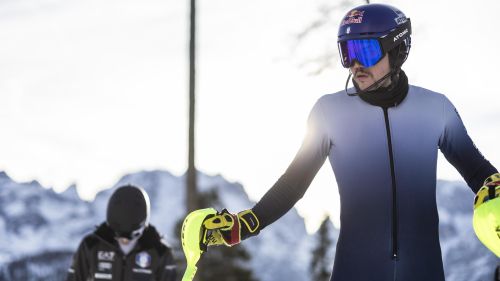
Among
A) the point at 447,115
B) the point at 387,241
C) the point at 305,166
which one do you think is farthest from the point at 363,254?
the point at 447,115

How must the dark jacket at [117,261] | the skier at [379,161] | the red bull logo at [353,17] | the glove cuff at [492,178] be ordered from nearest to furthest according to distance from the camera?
the glove cuff at [492,178] → the skier at [379,161] → the red bull logo at [353,17] → the dark jacket at [117,261]

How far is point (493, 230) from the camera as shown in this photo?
350 centimetres

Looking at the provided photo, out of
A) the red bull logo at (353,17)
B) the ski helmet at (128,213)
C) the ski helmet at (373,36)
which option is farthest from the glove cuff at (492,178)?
the ski helmet at (128,213)

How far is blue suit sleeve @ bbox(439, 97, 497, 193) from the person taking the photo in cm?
398

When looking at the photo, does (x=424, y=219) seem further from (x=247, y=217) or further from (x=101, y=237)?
(x=101, y=237)

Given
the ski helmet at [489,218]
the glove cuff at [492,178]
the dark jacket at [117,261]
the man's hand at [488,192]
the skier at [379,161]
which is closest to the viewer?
the ski helmet at [489,218]

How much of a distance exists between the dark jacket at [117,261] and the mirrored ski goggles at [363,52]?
4361 mm

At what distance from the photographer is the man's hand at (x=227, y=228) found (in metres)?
3.77

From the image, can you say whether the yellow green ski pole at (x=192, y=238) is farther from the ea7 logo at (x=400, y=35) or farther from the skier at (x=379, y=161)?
the ea7 logo at (x=400, y=35)

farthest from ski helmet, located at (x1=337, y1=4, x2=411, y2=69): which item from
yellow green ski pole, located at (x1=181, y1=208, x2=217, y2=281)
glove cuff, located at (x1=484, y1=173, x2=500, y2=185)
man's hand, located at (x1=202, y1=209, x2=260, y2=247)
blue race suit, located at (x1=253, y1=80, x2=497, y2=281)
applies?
yellow green ski pole, located at (x1=181, y1=208, x2=217, y2=281)

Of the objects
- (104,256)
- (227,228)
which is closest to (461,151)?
(227,228)

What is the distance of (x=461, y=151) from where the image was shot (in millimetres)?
4059

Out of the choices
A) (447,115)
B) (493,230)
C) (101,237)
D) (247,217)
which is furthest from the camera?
(101,237)

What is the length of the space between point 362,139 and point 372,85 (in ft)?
0.80
